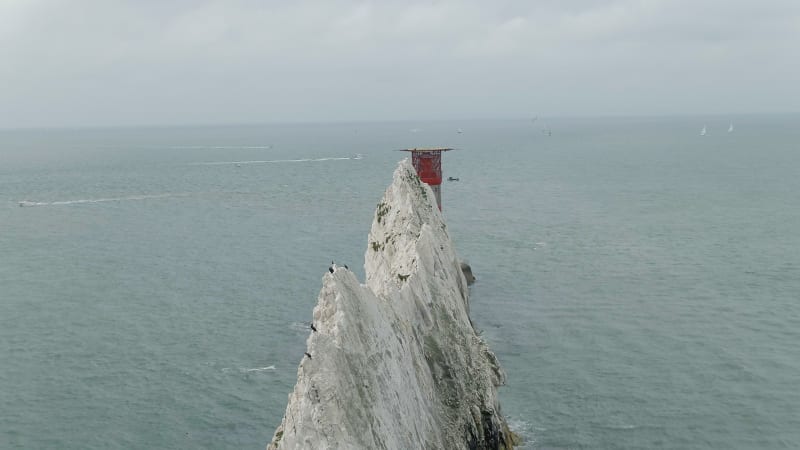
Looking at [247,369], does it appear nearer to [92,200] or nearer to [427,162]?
[427,162]

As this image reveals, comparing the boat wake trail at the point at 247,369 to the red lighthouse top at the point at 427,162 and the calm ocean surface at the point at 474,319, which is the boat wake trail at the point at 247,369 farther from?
the red lighthouse top at the point at 427,162

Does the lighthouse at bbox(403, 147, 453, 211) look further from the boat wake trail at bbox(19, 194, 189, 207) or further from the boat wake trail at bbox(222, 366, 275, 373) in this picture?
the boat wake trail at bbox(19, 194, 189, 207)

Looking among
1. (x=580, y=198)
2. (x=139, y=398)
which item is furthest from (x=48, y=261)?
(x=580, y=198)

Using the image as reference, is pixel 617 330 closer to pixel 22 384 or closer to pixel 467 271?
pixel 467 271

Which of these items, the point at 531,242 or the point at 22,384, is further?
the point at 531,242

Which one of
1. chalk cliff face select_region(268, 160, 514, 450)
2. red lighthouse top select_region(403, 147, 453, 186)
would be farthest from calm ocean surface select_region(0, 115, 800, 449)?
red lighthouse top select_region(403, 147, 453, 186)

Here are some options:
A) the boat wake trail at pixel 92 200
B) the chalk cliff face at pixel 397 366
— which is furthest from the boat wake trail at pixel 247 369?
the boat wake trail at pixel 92 200

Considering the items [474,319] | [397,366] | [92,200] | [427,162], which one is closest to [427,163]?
[427,162]
